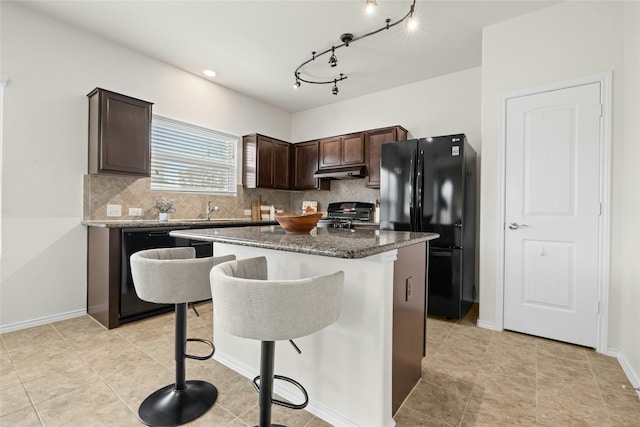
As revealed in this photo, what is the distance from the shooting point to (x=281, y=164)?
4930mm

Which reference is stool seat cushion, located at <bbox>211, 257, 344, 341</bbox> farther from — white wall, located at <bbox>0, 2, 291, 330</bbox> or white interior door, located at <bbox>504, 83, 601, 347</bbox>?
white wall, located at <bbox>0, 2, 291, 330</bbox>

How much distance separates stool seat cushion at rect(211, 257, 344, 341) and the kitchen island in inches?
6.9

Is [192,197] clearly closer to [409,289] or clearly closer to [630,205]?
[409,289]

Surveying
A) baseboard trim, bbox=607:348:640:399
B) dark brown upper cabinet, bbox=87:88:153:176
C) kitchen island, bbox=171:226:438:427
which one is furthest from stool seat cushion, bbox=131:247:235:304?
baseboard trim, bbox=607:348:640:399

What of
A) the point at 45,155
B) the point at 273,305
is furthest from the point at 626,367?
the point at 45,155

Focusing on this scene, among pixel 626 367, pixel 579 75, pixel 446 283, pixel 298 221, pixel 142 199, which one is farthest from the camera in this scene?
pixel 142 199

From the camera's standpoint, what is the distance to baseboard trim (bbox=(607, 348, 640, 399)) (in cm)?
184

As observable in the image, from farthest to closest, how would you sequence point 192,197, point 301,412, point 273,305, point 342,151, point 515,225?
1. point 342,151
2. point 192,197
3. point 515,225
4. point 301,412
5. point 273,305

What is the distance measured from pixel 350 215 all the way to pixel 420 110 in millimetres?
1754

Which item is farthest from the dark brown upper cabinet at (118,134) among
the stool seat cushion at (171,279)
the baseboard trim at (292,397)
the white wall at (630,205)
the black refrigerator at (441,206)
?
the white wall at (630,205)

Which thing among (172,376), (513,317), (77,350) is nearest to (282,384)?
(172,376)

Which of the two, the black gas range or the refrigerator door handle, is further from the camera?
the black gas range

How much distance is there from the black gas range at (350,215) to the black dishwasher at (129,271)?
6.95 ft

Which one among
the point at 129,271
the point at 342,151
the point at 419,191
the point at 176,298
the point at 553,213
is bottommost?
the point at 129,271
